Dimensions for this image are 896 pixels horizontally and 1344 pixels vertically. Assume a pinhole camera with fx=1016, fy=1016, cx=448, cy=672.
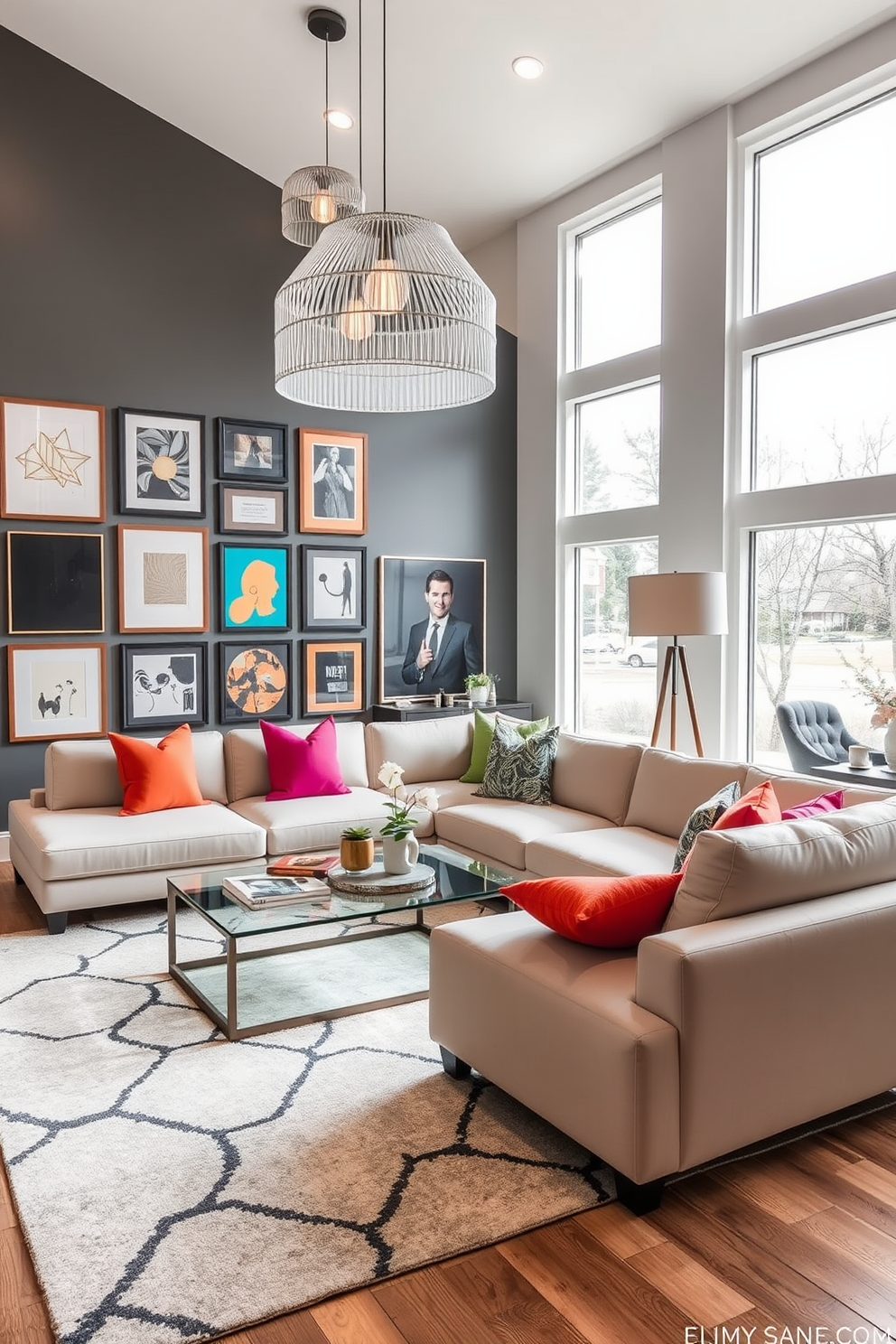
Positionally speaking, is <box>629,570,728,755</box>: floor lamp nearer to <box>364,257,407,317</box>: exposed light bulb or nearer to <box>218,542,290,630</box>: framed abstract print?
<box>218,542,290,630</box>: framed abstract print

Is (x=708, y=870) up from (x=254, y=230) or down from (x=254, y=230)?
down

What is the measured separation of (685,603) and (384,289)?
2.49 metres

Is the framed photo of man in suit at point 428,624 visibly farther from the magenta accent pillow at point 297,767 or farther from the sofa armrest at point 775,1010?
the sofa armrest at point 775,1010

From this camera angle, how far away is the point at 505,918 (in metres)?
2.91

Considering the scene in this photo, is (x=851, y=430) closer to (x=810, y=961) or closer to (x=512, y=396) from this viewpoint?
(x=512, y=396)

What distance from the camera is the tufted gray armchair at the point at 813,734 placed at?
15.3 feet

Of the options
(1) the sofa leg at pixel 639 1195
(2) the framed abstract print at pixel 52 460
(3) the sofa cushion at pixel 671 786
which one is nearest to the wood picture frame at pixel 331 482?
(2) the framed abstract print at pixel 52 460

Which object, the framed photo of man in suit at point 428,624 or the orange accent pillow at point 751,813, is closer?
the orange accent pillow at point 751,813

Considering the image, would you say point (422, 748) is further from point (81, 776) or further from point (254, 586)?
point (81, 776)

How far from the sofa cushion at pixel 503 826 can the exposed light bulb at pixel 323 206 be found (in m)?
2.71

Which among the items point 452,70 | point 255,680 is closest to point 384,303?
point 452,70

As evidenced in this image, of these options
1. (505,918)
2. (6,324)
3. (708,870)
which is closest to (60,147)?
(6,324)

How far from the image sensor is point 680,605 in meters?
4.77

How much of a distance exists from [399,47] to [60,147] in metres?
1.92
